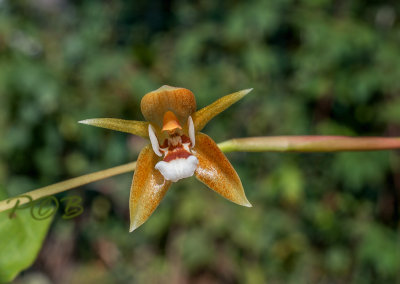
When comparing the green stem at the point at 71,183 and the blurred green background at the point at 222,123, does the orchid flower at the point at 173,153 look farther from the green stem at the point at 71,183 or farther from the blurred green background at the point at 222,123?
the blurred green background at the point at 222,123

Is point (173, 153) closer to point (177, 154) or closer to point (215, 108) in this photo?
point (177, 154)

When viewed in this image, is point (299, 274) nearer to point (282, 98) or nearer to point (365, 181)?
point (365, 181)

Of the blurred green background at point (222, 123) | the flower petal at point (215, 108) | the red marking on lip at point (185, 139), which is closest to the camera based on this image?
the flower petal at point (215, 108)

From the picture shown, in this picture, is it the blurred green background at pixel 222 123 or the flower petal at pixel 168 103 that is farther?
the blurred green background at pixel 222 123

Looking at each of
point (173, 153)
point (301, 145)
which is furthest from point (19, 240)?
point (301, 145)

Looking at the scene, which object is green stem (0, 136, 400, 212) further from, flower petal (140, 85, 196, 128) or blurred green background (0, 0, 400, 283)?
blurred green background (0, 0, 400, 283)

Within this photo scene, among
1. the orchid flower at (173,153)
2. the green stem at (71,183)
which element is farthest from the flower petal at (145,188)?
the green stem at (71,183)

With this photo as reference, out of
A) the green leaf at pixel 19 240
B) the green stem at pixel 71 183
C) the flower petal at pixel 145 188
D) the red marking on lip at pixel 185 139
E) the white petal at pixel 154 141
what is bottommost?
the green leaf at pixel 19 240

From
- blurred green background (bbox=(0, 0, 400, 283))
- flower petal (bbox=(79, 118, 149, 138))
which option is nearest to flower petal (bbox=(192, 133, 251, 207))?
flower petal (bbox=(79, 118, 149, 138))
